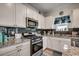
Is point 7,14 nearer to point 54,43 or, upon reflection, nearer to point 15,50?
point 15,50

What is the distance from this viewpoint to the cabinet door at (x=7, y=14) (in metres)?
1.16

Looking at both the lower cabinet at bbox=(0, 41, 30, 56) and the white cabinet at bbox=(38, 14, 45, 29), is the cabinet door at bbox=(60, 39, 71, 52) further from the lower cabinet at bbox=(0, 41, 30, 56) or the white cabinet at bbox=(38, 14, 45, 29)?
the lower cabinet at bbox=(0, 41, 30, 56)

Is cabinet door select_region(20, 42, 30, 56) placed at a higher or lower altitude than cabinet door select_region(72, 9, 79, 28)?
lower

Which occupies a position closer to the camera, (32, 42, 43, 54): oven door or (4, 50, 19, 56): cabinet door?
(4, 50, 19, 56): cabinet door

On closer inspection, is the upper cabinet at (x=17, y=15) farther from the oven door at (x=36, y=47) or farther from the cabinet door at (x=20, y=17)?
the oven door at (x=36, y=47)

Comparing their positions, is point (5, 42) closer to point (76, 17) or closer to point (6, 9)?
point (6, 9)

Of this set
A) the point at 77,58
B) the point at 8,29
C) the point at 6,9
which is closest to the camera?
the point at 77,58

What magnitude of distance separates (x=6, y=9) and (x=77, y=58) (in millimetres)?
1312

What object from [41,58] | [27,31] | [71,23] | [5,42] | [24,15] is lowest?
[41,58]

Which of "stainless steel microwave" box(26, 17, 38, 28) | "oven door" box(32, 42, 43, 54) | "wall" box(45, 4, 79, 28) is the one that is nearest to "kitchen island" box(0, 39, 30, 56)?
"oven door" box(32, 42, 43, 54)

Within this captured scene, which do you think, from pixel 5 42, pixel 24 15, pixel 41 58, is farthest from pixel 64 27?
pixel 5 42

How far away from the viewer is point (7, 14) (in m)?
1.27

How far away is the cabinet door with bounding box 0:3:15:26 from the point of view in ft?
3.81

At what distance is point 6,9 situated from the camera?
49.2 inches
